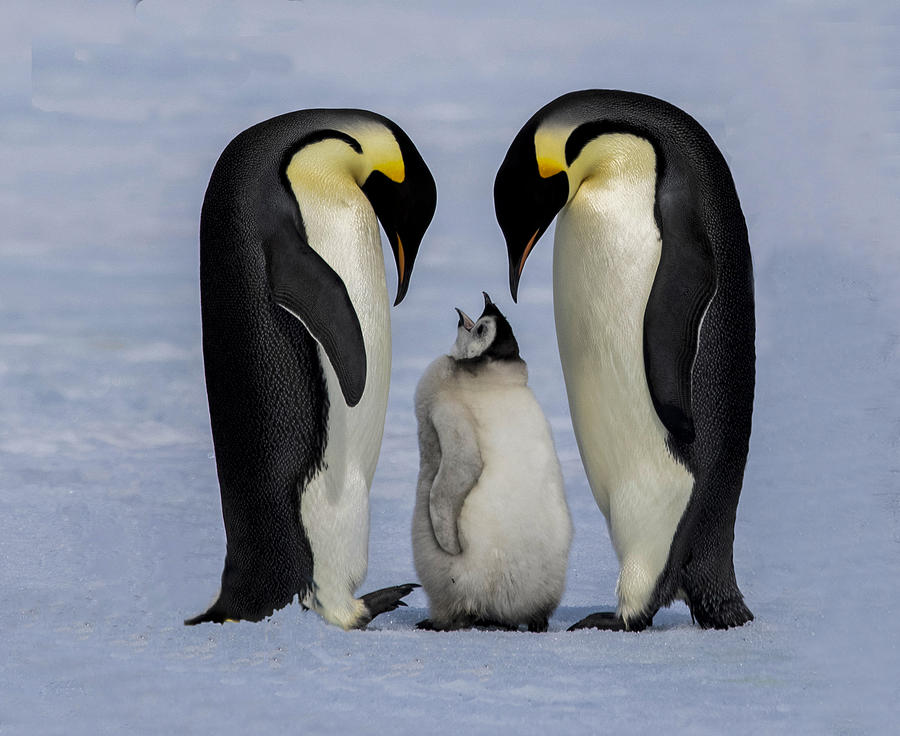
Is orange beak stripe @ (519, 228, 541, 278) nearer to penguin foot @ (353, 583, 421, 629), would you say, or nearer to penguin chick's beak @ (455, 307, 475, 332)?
penguin chick's beak @ (455, 307, 475, 332)

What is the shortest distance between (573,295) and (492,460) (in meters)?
0.50

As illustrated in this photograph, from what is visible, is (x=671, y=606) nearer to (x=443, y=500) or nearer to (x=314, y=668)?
(x=443, y=500)

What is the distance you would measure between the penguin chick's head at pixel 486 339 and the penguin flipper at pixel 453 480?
20cm

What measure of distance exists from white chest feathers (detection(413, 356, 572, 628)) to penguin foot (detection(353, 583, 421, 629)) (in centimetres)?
18

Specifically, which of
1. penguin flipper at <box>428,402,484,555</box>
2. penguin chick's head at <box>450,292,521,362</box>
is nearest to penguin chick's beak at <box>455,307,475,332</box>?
penguin chick's head at <box>450,292,521,362</box>

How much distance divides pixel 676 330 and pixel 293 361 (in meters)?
0.93

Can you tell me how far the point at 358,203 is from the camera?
351 centimetres

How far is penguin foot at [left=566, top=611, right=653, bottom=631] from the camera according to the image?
346cm

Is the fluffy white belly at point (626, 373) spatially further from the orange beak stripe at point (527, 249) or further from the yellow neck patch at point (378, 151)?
the yellow neck patch at point (378, 151)

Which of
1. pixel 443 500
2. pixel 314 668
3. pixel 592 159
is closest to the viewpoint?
pixel 314 668

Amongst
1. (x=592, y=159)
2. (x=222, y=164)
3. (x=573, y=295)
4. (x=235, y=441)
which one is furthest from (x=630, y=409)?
(x=222, y=164)

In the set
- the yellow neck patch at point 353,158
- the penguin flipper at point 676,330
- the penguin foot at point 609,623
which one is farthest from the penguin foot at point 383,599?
the yellow neck patch at point 353,158

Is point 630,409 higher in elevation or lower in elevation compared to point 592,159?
lower

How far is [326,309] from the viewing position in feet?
10.9
